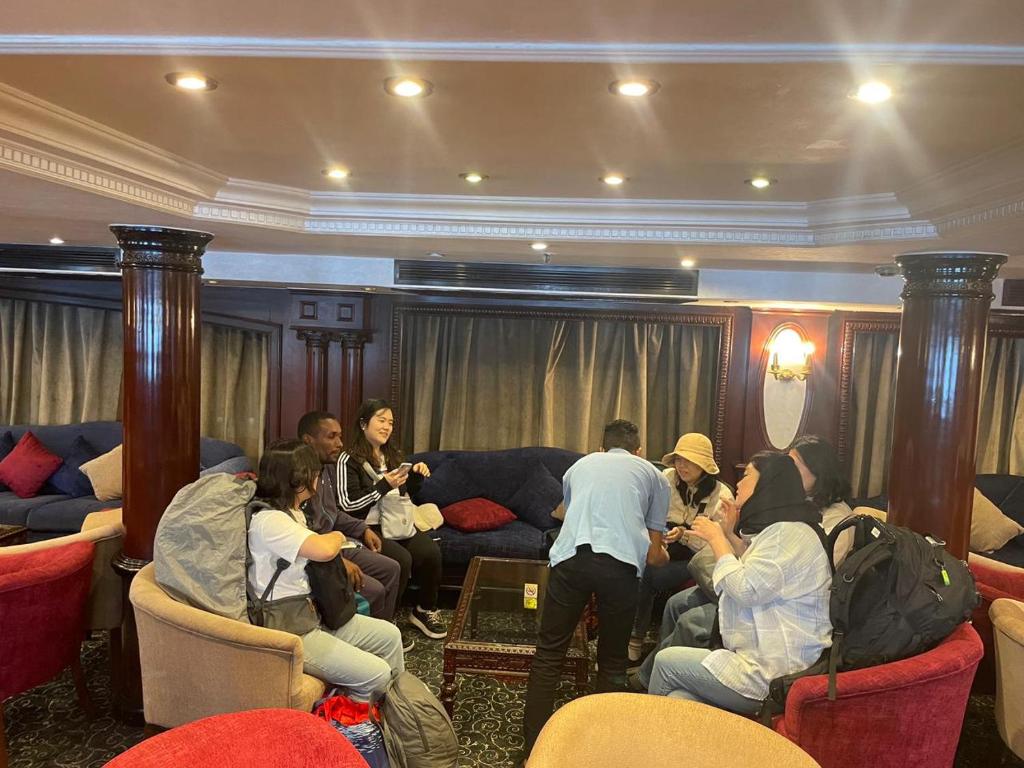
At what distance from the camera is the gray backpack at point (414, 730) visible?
2.45m

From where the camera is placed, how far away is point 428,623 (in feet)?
13.1

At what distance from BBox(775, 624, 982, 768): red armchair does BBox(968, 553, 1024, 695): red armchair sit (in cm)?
85

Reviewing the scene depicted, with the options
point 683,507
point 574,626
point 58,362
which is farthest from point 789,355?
point 58,362

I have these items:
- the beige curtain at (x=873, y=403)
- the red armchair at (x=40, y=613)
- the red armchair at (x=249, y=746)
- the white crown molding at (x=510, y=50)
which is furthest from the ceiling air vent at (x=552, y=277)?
the red armchair at (x=249, y=746)

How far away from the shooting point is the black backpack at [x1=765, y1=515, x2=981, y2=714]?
86.4 inches

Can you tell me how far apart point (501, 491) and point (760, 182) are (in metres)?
3.02

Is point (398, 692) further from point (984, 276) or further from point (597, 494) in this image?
point (984, 276)

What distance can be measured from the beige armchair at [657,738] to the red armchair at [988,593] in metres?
1.73

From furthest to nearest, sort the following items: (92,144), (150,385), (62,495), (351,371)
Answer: (62,495), (351,371), (150,385), (92,144)

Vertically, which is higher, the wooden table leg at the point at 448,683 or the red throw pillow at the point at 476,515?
the red throw pillow at the point at 476,515

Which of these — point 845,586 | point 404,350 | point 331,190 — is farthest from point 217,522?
point 404,350

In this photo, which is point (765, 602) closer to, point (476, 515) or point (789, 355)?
point (476, 515)

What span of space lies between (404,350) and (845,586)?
140 inches

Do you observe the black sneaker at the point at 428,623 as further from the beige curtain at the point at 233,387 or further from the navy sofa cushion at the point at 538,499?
the beige curtain at the point at 233,387
